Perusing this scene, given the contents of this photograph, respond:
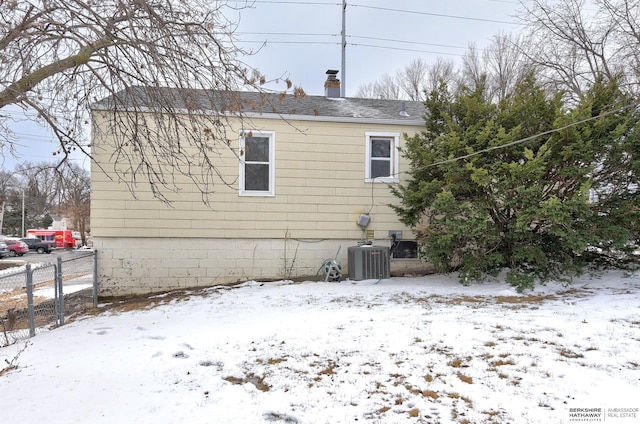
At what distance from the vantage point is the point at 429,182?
26.5 feet

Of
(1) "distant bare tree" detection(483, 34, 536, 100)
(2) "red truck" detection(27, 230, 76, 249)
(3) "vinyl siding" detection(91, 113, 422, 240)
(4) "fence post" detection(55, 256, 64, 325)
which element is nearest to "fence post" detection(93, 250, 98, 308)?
(3) "vinyl siding" detection(91, 113, 422, 240)

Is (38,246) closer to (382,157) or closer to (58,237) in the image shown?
(58,237)

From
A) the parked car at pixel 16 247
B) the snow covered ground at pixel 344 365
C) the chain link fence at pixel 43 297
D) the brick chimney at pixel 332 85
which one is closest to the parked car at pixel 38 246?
the parked car at pixel 16 247

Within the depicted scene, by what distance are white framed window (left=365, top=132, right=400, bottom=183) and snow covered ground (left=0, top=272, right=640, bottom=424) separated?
3.78 m

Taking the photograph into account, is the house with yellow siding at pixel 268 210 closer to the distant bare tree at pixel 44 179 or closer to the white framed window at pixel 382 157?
the white framed window at pixel 382 157

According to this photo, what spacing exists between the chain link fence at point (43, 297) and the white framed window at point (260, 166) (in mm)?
3488

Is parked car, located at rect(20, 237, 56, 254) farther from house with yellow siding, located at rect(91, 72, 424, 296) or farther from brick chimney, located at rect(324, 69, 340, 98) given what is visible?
brick chimney, located at rect(324, 69, 340, 98)

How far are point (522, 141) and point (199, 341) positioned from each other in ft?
19.4

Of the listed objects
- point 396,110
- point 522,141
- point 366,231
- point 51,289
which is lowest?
point 51,289

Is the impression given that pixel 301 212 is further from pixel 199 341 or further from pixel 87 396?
pixel 87 396

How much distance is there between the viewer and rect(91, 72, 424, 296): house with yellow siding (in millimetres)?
8805

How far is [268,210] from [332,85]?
14.4 feet

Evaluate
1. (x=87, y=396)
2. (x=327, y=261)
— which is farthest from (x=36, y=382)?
(x=327, y=261)

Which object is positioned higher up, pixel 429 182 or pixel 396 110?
pixel 396 110
